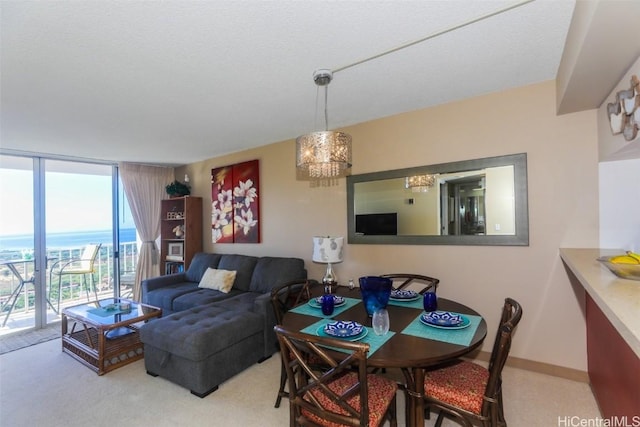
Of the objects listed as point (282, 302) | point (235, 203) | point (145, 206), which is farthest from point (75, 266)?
point (282, 302)

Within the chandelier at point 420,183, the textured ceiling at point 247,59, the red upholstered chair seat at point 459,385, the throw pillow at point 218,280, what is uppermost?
the textured ceiling at point 247,59

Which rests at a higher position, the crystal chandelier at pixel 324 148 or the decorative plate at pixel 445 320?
the crystal chandelier at pixel 324 148

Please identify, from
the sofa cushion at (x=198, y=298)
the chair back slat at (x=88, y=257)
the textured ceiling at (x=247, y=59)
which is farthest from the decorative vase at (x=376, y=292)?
the chair back slat at (x=88, y=257)

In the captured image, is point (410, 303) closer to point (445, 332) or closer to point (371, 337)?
point (445, 332)

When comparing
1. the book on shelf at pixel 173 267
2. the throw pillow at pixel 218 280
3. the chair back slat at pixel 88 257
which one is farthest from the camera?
the book on shelf at pixel 173 267

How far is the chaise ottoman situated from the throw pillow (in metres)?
0.90

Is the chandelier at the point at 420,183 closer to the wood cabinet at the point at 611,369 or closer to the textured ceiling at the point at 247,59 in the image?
the textured ceiling at the point at 247,59

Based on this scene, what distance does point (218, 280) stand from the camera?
3.83 m

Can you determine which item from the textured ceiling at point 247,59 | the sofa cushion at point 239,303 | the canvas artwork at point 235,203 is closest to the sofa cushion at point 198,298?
the sofa cushion at point 239,303

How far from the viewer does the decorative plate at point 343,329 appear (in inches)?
60.6

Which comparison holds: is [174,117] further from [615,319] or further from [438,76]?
[615,319]

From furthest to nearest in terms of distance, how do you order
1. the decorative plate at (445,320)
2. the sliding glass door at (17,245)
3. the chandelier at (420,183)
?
1. the sliding glass door at (17,245)
2. the chandelier at (420,183)
3. the decorative plate at (445,320)

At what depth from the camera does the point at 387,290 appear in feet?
5.85

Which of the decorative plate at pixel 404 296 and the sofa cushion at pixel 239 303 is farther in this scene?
the sofa cushion at pixel 239 303
